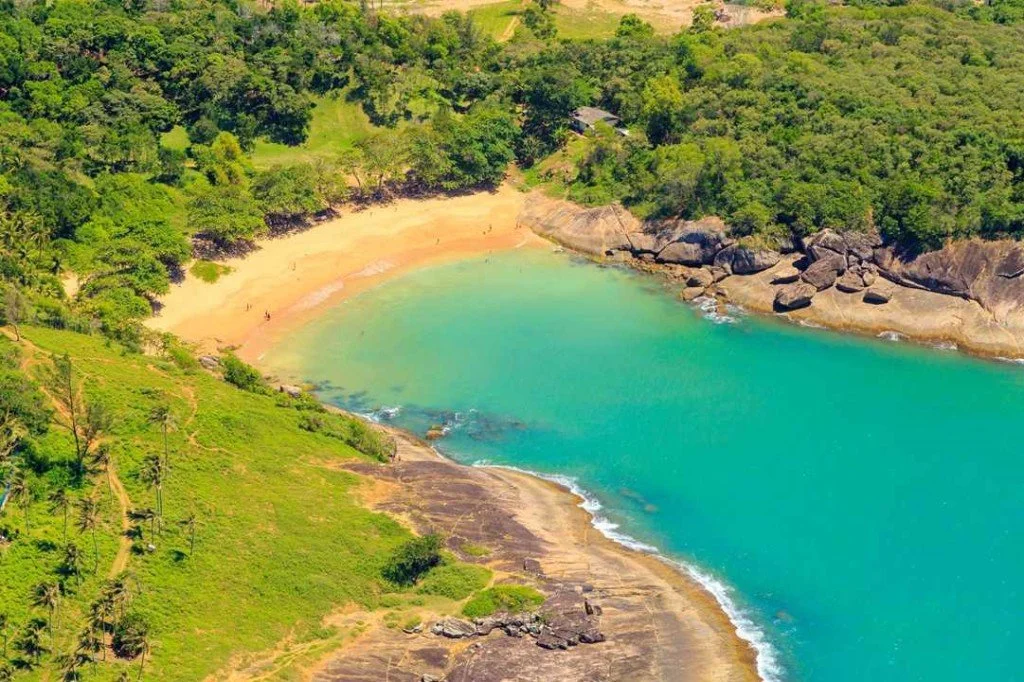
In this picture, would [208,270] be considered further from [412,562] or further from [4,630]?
[4,630]

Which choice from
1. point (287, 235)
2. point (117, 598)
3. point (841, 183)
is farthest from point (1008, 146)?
point (117, 598)

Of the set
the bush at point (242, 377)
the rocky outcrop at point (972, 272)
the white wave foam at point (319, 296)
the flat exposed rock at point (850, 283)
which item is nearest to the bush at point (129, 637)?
the bush at point (242, 377)

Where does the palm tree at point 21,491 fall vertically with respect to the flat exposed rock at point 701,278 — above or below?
below

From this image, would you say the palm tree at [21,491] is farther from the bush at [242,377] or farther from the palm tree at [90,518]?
the bush at [242,377]

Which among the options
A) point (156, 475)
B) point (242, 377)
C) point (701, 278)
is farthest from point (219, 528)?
point (701, 278)

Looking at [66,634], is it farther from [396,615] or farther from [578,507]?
[578,507]
